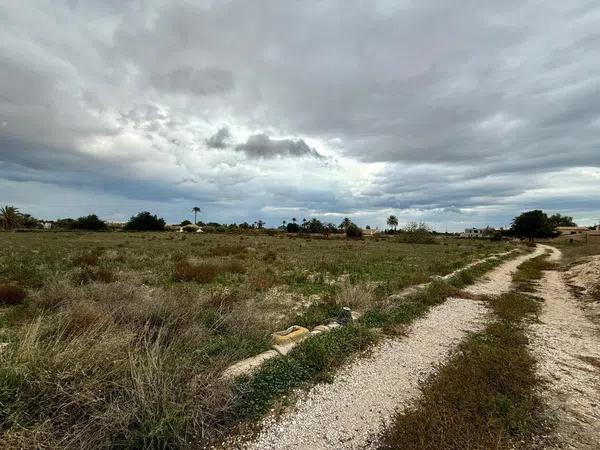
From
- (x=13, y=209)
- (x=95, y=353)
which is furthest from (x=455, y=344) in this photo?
(x=13, y=209)

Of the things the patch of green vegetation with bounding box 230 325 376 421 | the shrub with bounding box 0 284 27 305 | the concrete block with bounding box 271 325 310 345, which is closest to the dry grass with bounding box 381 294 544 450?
the patch of green vegetation with bounding box 230 325 376 421

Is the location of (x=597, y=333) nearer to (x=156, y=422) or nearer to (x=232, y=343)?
(x=232, y=343)

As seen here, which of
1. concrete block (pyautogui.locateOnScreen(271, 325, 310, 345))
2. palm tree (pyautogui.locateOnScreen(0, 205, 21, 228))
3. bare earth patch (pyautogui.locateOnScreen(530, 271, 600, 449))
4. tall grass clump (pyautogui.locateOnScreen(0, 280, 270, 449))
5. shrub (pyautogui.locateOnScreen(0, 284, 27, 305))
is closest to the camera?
tall grass clump (pyautogui.locateOnScreen(0, 280, 270, 449))

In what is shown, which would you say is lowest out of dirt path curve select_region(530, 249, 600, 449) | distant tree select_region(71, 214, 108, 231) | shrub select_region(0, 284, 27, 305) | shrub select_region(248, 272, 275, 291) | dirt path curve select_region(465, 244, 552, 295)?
dirt path curve select_region(530, 249, 600, 449)

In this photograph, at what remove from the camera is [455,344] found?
6867 mm

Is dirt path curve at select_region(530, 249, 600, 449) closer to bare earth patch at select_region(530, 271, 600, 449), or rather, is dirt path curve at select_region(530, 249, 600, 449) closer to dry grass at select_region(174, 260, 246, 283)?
bare earth patch at select_region(530, 271, 600, 449)

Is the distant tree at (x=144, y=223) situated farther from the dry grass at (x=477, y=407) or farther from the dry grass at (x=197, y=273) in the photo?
the dry grass at (x=477, y=407)

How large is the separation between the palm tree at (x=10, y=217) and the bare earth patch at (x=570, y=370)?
106 m

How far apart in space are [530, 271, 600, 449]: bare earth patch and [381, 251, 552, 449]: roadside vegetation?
0.23 m

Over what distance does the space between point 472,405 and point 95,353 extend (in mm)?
4788

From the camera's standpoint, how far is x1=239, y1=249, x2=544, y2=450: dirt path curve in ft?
12.2

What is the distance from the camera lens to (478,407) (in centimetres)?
422

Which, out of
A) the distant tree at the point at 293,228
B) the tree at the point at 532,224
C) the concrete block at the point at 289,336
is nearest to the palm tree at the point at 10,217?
the distant tree at the point at 293,228

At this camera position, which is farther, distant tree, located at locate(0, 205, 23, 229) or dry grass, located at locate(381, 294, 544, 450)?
distant tree, located at locate(0, 205, 23, 229)
